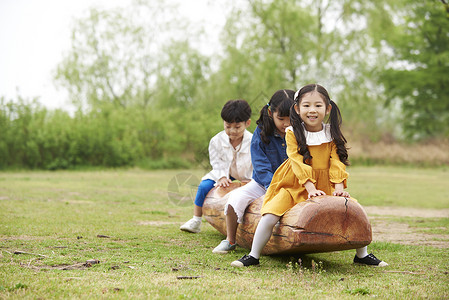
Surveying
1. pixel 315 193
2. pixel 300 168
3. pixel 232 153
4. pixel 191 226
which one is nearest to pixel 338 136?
pixel 300 168

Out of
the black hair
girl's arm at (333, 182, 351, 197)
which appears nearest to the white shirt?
the black hair

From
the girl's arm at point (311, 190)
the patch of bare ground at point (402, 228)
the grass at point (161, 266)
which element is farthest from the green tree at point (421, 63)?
the girl's arm at point (311, 190)

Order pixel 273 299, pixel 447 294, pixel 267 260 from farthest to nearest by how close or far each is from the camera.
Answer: pixel 267 260 → pixel 447 294 → pixel 273 299

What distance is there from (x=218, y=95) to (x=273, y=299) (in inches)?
1011

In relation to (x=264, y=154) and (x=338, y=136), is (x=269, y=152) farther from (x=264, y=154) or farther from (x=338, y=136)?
(x=338, y=136)

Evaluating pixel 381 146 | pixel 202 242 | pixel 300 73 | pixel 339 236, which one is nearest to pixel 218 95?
pixel 300 73

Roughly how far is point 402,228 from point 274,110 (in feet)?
12.1

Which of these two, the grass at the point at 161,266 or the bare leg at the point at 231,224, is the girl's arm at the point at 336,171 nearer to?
the grass at the point at 161,266

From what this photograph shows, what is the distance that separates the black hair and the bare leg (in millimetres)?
1299

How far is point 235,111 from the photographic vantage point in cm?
623

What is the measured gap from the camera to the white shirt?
657 cm

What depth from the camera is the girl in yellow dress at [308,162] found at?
4.61 m

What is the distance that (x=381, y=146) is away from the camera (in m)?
29.3

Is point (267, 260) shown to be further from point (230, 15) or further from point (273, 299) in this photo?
point (230, 15)
